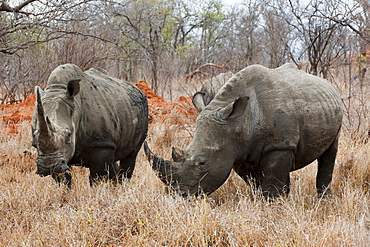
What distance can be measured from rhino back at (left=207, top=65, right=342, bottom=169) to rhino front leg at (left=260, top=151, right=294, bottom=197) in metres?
0.07

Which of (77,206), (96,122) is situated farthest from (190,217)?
(96,122)

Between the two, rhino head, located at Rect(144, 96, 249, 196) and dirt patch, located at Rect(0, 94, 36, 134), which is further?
dirt patch, located at Rect(0, 94, 36, 134)

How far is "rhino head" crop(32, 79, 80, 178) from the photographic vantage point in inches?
142

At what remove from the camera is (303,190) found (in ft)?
16.2

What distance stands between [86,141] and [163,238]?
1620mm

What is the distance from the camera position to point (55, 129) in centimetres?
377

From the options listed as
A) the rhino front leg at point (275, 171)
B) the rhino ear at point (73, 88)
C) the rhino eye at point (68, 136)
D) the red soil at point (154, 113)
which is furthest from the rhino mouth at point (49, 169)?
the red soil at point (154, 113)

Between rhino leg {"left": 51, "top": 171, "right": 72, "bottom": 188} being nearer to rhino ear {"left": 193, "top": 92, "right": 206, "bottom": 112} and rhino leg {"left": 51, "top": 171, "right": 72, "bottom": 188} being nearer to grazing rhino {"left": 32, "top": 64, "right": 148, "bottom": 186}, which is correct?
grazing rhino {"left": 32, "top": 64, "right": 148, "bottom": 186}

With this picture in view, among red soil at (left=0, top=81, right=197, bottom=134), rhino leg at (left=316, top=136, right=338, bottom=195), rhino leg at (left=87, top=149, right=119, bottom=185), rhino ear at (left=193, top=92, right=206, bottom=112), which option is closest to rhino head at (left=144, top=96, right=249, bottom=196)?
rhino ear at (left=193, top=92, right=206, bottom=112)

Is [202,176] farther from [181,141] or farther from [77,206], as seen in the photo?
[181,141]

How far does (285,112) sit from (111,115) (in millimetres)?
1915

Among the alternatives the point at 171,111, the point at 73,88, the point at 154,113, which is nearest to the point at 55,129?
the point at 73,88

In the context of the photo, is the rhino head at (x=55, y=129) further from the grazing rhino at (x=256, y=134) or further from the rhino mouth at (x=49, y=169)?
the grazing rhino at (x=256, y=134)

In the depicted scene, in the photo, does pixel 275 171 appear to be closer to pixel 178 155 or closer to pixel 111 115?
pixel 178 155
